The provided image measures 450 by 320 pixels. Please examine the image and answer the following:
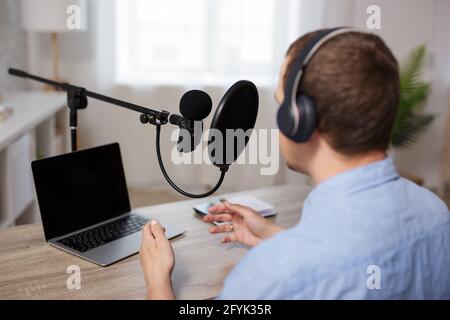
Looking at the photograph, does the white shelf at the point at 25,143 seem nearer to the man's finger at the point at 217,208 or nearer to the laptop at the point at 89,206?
the laptop at the point at 89,206

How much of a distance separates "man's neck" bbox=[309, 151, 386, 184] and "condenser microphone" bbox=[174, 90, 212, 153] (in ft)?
1.27

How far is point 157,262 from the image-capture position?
1.09 m

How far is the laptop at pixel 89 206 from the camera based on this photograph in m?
1.28

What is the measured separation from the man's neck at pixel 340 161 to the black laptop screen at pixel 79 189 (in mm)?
732

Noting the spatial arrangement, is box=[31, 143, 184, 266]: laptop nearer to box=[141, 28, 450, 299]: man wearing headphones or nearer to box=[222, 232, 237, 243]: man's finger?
box=[222, 232, 237, 243]: man's finger

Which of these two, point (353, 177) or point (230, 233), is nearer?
point (353, 177)

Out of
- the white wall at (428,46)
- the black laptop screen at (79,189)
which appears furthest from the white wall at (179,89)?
the black laptop screen at (79,189)

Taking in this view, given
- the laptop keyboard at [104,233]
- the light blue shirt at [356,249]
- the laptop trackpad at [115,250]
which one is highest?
the light blue shirt at [356,249]

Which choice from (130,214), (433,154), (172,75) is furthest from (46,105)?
(433,154)

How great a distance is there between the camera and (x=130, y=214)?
4.96ft

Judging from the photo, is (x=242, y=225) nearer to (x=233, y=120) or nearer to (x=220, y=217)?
(x=220, y=217)

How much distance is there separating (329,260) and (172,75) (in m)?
3.10
